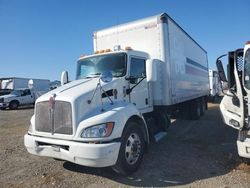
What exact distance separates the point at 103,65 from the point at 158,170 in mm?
2790

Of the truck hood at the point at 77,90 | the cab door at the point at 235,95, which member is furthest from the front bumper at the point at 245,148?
the truck hood at the point at 77,90

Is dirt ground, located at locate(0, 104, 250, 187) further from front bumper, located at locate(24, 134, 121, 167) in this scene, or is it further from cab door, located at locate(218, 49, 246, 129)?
cab door, located at locate(218, 49, 246, 129)

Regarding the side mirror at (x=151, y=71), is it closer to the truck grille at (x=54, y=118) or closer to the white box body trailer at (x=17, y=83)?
the truck grille at (x=54, y=118)

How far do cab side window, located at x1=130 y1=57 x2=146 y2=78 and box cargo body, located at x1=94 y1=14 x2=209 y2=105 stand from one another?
583mm

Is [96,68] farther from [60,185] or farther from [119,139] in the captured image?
[60,185]

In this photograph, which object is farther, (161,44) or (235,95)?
(161,44)

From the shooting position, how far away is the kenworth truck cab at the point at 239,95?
5.11 metres

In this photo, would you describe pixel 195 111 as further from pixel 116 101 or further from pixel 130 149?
pixel 130 149

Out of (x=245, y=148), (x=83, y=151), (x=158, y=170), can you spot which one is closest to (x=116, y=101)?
(x=83, y=151)

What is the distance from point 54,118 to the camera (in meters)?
5.00

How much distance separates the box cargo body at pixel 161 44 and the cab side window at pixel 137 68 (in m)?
0.58

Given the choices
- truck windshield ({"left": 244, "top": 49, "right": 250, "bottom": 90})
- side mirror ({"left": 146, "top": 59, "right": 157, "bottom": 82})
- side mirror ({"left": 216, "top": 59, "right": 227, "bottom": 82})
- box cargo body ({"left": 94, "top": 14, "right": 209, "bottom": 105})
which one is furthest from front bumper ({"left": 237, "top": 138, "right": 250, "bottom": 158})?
box cargo body ({"left": 94, "top": 14, "right": 209, "bottom": 105})

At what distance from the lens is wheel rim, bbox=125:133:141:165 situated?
530 cm

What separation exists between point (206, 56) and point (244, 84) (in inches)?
448
